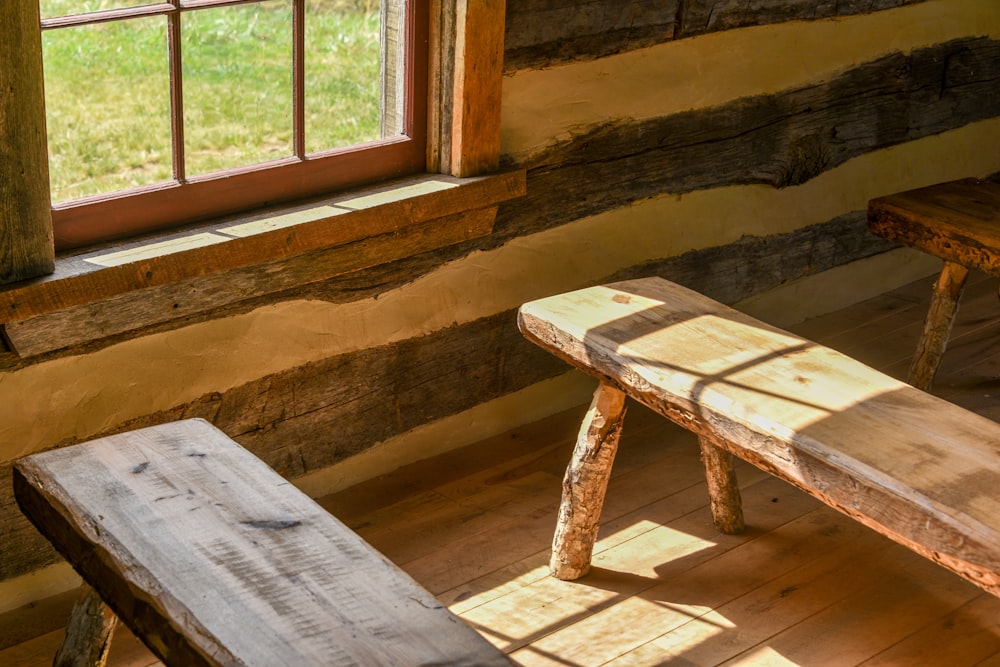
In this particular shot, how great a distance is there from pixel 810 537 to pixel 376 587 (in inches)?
66.1

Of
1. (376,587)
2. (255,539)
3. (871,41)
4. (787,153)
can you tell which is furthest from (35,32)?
(871,41)

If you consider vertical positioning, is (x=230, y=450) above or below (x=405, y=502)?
above

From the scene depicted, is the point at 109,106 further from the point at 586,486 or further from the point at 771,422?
the point at 771,422

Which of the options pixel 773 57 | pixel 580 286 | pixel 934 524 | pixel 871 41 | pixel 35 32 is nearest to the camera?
pixel 934 524

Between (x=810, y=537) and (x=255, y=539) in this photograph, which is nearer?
(x=255, y=539)

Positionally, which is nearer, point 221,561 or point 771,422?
point 221,561

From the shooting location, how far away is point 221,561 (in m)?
1.86

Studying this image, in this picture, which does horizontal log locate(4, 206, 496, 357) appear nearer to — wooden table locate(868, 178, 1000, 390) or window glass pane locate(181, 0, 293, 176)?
window glass pane locate(181, 0, 293, 176)

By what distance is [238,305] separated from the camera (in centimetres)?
286

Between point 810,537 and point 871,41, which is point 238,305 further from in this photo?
A: point 871,41

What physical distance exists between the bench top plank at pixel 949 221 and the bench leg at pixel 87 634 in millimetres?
2435

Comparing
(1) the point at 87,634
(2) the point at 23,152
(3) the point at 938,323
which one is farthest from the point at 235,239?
(3) the point at 938,323

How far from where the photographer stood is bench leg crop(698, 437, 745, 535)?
3.04 meters

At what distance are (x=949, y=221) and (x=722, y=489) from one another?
3.48 ft
